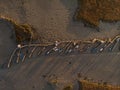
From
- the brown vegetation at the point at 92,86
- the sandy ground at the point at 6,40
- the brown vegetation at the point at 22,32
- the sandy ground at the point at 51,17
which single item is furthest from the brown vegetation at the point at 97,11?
the sandy ground at the point at 6,40

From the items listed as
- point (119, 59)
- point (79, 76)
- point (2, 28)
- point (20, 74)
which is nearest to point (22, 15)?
point (2, 28)

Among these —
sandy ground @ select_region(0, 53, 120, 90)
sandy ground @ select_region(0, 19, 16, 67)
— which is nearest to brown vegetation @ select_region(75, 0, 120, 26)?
sandy ground @ select_region(0, 53, 120, 90)

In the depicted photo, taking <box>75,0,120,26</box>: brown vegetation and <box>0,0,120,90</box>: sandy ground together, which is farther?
<box>75,0,120,26</box>: brown vegetation

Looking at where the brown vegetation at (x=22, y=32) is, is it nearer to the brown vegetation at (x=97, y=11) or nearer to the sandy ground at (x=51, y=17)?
the sandy ground at (x=51, y=17)

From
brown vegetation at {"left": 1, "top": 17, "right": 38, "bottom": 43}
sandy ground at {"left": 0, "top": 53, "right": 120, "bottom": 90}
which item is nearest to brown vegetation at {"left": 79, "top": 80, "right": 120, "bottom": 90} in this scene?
sandy ground at {"left": 0, "top": 53, "right": 120, "bottom": 90}

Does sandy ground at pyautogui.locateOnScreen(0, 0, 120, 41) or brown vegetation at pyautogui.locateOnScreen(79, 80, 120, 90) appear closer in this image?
sandy ground at pyautogui.locateOnScreen(0, 0, 120, 41)

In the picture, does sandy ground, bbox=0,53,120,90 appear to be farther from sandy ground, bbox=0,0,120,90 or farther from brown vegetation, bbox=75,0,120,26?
brown vegetation, bbox=75,0,120,26

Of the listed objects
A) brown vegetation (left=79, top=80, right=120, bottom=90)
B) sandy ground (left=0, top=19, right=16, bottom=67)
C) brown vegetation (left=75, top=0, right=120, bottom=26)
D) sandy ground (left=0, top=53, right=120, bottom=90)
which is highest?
brown vegetation (left=75, top=0, right=120, bottom=26)

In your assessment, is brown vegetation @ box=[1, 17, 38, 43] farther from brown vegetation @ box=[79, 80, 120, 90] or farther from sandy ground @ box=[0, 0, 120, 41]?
brown vegetation @ box=[79, 80, 120, 90]

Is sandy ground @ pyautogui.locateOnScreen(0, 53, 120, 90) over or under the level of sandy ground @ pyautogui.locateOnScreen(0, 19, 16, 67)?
under
